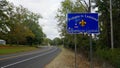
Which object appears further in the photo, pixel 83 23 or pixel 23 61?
pixel 23 61

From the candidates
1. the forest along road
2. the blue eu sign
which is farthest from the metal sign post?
the forest along road

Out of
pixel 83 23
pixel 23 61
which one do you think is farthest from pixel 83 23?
pixel 23 61

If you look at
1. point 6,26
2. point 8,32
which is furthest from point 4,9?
point 8,32

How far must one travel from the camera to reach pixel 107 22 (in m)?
31.8

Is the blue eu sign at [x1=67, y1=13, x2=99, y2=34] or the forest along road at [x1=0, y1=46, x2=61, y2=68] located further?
the forest along road at [x1=0, y1=46, x2=61, y2=68]

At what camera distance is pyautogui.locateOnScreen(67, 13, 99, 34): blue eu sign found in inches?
441

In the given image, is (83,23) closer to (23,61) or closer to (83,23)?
(83,23)

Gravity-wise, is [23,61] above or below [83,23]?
below

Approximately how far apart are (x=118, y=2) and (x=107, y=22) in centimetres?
296

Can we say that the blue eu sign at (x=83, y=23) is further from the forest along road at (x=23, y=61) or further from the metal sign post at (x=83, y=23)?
the forest along road at (x=23, y=61)

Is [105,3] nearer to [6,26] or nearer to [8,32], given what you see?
[6,26]

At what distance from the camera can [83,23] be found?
37.4 ft

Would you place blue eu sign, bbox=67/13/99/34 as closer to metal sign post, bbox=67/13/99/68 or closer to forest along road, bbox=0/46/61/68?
metal sign post, bbox=67/13/99/68

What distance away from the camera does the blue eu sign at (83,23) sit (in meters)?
11.2
